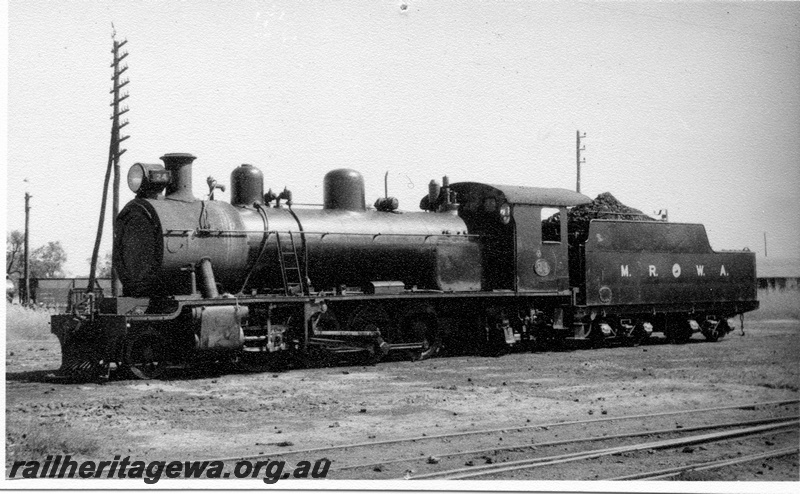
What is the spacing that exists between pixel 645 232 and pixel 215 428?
12699 mm

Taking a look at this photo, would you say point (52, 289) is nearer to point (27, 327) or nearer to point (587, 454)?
point (27, 327)

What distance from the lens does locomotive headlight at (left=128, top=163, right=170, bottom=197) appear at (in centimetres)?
1322

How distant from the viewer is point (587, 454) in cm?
800

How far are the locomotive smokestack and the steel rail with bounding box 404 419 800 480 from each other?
25.9ft

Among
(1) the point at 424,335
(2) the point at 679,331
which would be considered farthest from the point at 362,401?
(2) the point at 679,331

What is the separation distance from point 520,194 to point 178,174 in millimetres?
7155

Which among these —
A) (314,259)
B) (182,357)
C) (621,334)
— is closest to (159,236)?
(182,357)

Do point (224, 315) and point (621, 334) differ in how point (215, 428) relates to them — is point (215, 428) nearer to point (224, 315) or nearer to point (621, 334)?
point (224, 315)

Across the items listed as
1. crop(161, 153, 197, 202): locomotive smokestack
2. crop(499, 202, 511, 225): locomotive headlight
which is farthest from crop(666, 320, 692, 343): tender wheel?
crop(161, 153, 197, 202): locomotive smokestack

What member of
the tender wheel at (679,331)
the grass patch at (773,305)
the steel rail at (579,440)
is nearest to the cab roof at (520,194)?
the tender wheel at (679,331)

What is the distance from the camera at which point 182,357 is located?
13109mm

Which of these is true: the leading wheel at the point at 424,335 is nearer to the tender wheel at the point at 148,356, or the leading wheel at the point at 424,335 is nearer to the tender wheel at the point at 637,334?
the tender wheel at the point at 148,356

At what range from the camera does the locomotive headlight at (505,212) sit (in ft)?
54.9

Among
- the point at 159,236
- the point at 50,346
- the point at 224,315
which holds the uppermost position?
the point at 159,236
